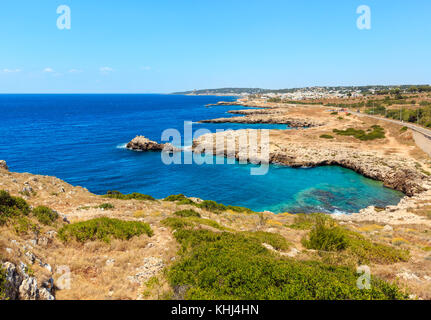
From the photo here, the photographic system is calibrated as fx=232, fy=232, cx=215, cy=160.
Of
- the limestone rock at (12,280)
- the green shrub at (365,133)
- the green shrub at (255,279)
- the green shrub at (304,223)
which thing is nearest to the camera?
the limestone rock at (12,280)

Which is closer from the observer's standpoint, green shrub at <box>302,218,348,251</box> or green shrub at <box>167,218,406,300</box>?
green shrub at <box>167,218,406,300</box>

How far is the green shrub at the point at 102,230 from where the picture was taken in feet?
34.8

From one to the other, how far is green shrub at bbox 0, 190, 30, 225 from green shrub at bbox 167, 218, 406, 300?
7594mm

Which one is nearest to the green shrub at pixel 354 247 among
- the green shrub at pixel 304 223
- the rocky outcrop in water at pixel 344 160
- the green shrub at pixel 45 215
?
the green shrub at pixel 304 223

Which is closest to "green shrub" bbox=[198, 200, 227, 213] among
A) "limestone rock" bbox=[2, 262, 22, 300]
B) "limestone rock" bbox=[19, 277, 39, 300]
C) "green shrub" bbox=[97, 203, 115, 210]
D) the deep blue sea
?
"green shrub" bbox=[97, 203, 115, 210]

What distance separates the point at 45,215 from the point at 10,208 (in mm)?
1412

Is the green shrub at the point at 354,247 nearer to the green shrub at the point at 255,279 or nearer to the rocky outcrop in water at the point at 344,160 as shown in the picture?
the green shrub at the point at 255,279

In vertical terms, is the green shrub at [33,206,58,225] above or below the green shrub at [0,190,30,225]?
below

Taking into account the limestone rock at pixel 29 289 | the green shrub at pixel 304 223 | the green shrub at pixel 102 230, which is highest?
the limestone rock at pixel 29 289

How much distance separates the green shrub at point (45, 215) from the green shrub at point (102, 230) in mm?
997

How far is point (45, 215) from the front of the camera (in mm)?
11555

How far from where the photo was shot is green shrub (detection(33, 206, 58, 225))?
11.2m

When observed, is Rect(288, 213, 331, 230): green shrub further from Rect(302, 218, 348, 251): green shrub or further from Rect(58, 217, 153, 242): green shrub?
Rect(58, 217, 153, 242): green shrub

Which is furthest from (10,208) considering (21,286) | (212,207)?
(212,207)
